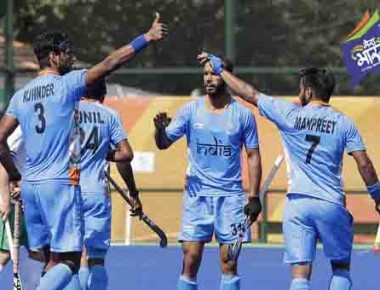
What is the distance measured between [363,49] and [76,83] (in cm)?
1100

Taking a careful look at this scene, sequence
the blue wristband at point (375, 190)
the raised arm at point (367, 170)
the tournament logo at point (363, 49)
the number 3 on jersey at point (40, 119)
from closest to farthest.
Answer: the number 3 on jersey at point (40, 119) → the raised arm at point (367, 170) → the blue wristband at point (375, 190) → the tournament logo at point (363, 49)

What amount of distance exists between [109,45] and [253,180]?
414 inches

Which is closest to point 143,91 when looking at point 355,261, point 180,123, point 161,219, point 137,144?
point 137,144

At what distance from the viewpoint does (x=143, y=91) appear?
2131 centimetres

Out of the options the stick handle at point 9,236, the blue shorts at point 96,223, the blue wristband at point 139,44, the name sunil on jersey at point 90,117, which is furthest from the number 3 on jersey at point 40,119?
the stick handle at point 9,236

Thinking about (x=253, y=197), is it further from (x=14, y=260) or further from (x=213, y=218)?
(x=14, y=260)

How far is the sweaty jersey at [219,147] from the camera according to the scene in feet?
36.8

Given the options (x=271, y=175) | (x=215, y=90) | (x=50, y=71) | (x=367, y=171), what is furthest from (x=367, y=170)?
(x=271, y=175)

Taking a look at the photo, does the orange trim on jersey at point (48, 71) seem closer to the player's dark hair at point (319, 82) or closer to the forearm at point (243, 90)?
the forearm at point (243, 90)

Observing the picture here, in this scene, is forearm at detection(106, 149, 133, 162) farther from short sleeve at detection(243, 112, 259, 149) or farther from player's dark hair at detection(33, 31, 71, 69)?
player's dark hair at detection(33, 31, 71, 69)

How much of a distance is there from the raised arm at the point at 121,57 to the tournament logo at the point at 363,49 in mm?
10453

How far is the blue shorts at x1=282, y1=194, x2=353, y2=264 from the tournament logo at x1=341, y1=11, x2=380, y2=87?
9454mm

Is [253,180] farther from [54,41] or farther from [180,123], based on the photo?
[54,41]

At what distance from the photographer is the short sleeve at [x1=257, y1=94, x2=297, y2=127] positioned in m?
10.2
